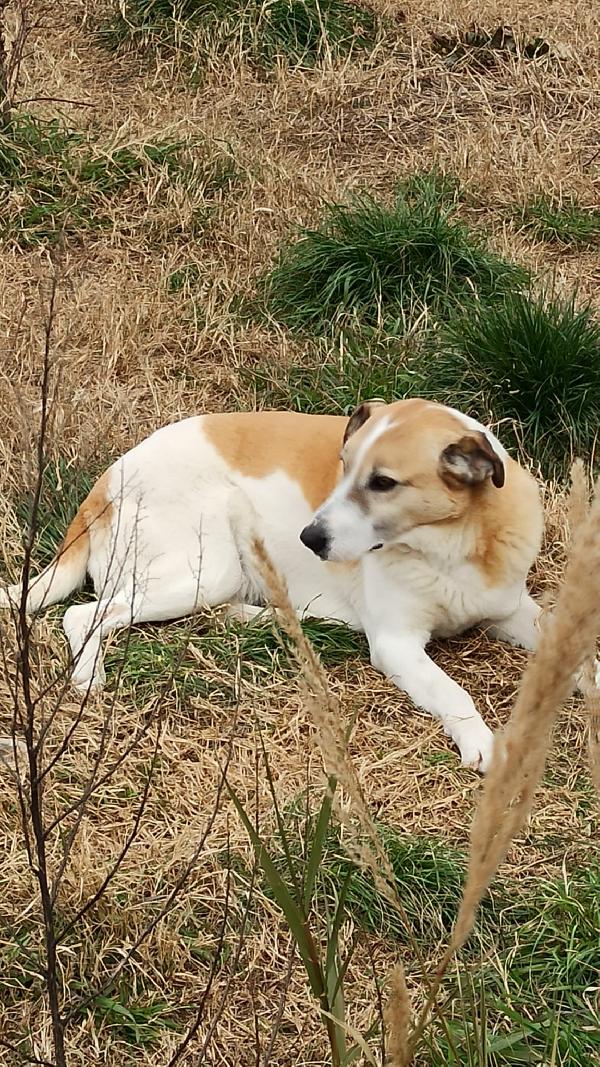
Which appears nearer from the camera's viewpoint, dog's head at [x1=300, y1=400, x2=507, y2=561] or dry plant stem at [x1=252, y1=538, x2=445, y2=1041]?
dry plant stem at [x1=252, y1=538, x2=445, y2=1041]

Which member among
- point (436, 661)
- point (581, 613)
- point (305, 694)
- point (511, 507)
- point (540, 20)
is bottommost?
point (436, 661)

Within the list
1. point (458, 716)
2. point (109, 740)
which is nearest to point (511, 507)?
point (458, 716)

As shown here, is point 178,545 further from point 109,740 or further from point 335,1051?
point 335,1051

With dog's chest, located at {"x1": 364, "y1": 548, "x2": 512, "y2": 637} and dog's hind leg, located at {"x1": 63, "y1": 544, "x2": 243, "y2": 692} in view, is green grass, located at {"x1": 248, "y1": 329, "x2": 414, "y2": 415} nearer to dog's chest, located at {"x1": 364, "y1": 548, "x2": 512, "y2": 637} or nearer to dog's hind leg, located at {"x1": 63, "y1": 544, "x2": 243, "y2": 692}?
dog's hind leg, located at {"x1": 63, "y1": 544, "x2": 243, "y2": 692}

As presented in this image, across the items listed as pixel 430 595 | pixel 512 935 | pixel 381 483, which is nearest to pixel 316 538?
pixel 381 483

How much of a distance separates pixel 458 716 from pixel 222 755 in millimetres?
676

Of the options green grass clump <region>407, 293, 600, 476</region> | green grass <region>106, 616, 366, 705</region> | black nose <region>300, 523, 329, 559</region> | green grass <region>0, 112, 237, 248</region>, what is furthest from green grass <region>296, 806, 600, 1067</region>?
green grass <region>0, 112, 237, 248</region>

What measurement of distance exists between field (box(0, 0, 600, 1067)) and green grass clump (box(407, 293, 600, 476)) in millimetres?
13

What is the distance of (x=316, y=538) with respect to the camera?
3.60 meters

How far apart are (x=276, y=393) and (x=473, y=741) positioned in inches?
82.1

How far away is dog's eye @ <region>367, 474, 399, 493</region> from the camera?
3584 mm

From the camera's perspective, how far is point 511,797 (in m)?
1.00

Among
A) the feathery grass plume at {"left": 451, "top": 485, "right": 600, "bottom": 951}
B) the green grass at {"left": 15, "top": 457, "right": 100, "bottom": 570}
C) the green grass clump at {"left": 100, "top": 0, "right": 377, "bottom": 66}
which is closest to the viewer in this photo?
the feathery grass plume at {"left": 451, "top": 485, "right": 600, "bottom": 951}

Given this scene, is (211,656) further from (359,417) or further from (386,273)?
(386,273)
